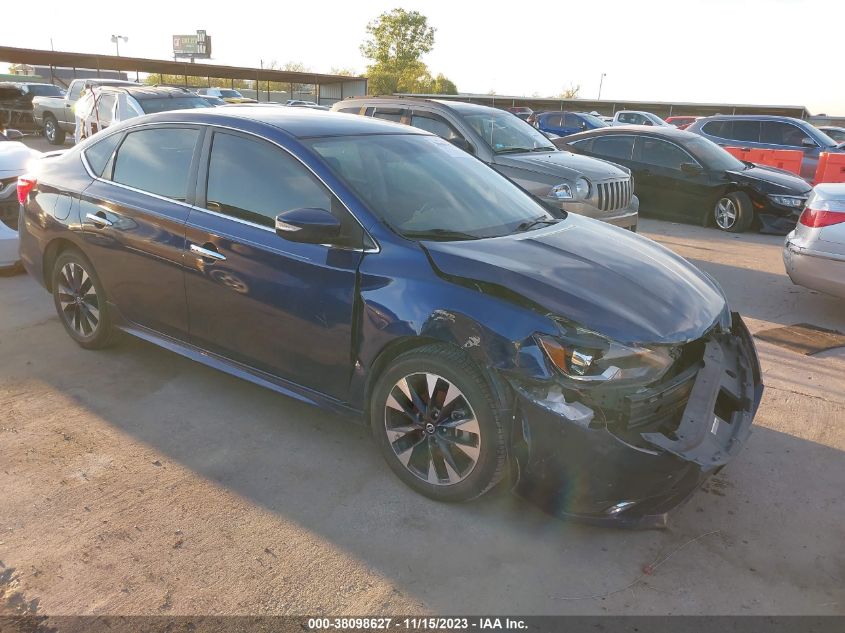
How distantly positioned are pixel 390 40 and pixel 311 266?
78.6 m

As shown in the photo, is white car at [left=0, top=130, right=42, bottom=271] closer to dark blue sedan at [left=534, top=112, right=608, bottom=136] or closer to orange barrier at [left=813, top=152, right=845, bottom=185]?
orange barrier at [left=813, top=152, right=845, bottom=185]

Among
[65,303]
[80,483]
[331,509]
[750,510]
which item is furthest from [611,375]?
[65,303]

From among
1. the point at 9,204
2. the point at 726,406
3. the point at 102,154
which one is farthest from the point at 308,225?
the point at 9,204

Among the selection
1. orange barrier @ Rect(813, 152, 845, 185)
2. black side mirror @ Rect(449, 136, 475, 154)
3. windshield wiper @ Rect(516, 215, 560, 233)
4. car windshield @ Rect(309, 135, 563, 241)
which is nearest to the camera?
car windshield @ Rect(309, 135, 563, 241)

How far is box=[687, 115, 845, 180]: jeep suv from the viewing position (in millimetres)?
14797

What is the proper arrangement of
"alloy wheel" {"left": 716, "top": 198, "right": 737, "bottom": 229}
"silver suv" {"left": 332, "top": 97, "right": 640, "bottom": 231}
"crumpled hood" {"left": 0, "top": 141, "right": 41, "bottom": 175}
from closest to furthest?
1. "crumpled hood" {"left": 0, "top": 141, "right": 41, "bottom": 175}
2. "silver suv" {"left": 332, "top": 97, "right": 640, "bottom": 231}
3. "alloy wheel" {"left": 716, "top": 198, "right": 737, "bottom": 229}

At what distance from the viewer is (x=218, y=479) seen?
3.42 m

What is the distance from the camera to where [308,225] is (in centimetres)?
328

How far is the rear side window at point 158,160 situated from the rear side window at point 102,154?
9cm

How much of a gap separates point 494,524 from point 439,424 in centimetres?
50

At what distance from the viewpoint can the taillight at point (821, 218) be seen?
5848mm

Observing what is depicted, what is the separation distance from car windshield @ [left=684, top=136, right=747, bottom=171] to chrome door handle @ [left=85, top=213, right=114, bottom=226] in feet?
29.9

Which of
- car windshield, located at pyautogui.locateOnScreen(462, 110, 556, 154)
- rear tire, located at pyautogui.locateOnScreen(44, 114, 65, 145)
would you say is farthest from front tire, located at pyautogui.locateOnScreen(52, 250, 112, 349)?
rear tire, located at pyautogui.locateOnScreen(44, 114, 65, 145)

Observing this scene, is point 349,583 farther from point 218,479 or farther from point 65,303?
point 65,303
